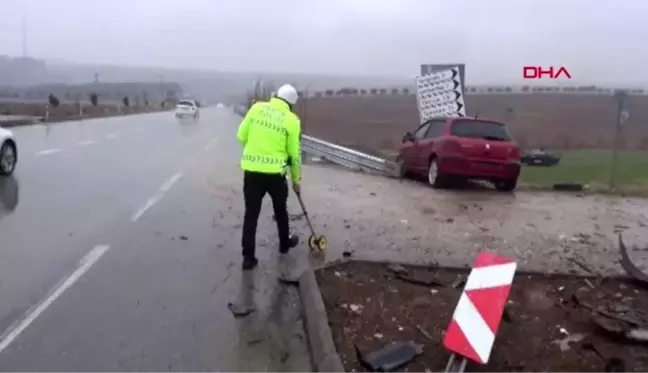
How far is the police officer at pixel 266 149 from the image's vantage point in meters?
7.29

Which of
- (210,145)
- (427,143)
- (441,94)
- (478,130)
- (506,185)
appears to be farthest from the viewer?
(210,145)

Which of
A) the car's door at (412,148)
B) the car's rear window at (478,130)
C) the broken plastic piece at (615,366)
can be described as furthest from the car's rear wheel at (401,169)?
the broken plastic piece at (615,366)

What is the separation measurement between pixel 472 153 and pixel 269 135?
7856mm

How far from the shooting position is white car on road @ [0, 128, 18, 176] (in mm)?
14182

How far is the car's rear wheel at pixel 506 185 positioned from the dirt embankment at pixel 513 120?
3.15 meters

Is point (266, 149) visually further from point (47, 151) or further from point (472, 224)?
point (47, 151)

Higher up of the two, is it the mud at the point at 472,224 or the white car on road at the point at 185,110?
the white car on road at the point at 185,110

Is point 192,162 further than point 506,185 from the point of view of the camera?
Yes

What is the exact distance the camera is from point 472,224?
10.8 metres

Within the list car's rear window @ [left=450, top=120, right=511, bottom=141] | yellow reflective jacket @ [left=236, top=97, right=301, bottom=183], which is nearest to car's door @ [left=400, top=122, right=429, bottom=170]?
car's rear window @ [left=450, top=120, right=511, bottom=141]

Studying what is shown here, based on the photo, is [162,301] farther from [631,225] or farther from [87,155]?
[87,155]

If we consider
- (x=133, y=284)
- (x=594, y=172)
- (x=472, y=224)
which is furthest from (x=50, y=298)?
(x=594, y=172)

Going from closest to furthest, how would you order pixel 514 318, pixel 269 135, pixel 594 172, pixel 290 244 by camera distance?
pixel 514 318 → pixel 269 135 → pixel 290 244 → pixel 594 172

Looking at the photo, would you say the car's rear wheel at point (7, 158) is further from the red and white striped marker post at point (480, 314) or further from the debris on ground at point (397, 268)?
the red and white striped marker post at point (480, 314)
